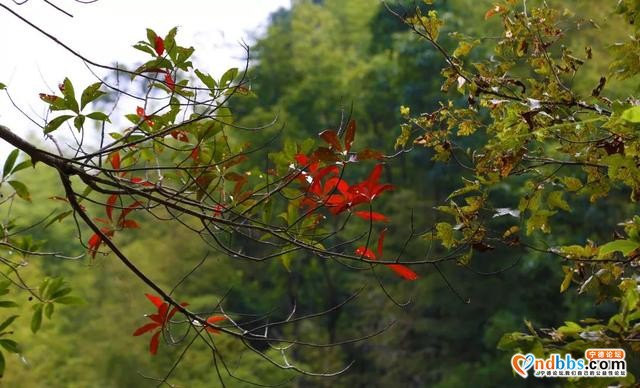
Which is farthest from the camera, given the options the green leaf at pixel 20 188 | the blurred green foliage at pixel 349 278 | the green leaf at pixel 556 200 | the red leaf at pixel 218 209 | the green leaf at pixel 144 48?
the blurred green foliage at pixel 349 278

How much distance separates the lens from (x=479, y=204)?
149 cm

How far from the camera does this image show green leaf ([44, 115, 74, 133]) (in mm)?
1191

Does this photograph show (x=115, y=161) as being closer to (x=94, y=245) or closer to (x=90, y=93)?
(x=94, y=245)

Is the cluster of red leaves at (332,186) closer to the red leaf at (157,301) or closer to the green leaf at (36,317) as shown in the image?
the red leaf at (157,301)

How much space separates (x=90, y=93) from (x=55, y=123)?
0.23 feet

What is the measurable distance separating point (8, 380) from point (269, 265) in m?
4.27

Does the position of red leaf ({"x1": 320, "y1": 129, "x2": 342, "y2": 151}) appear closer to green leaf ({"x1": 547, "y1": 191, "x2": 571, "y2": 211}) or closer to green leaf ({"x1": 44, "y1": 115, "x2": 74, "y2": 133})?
green leaf ({"x1": 44, "y1": 115, "x2": 74, "y2": 133})

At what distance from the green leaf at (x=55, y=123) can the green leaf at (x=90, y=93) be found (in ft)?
0.11

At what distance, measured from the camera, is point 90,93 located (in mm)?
1168

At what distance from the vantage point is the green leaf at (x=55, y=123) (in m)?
1.19

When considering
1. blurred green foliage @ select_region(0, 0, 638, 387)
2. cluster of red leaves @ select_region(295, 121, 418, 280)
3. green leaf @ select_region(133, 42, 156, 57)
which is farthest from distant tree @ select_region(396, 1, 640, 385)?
blurred green foliage @ select_region(0, 0, 638, 387)

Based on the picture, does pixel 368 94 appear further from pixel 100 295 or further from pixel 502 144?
pixel 502 144

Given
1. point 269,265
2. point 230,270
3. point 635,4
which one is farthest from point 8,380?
point 635,4

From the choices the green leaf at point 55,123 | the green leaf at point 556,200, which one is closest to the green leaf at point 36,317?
the green leaf at point 55,123
